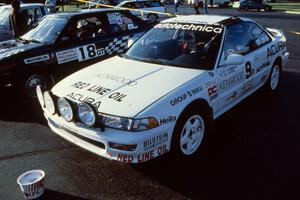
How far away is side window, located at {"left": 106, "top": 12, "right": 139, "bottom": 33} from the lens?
6.64 m

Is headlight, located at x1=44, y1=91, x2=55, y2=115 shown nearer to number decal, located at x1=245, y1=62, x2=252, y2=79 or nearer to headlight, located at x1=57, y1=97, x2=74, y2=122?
headlight, located at x1=57, y1=97, x2=74, y2=122

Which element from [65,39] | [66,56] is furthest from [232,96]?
[65,39]

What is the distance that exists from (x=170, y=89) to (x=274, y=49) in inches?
114

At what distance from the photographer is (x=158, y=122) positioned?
3.13m

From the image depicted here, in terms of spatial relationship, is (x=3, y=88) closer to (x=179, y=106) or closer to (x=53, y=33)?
(x=53, y=33)

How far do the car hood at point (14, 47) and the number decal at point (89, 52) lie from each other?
30.9 inches

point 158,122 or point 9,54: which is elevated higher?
point 9,54

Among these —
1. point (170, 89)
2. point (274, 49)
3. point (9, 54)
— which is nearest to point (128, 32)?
point (9, 54)

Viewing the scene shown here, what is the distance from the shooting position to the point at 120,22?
682cm

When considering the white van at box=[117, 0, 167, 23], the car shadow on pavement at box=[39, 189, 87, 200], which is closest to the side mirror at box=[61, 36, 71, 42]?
the car shadow on pavement at box=[39, 189, 87, 200]

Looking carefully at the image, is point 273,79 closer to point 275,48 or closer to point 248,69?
point 275,48

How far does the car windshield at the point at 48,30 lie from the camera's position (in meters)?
6.02

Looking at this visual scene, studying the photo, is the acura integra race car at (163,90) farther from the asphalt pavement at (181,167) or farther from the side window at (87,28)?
the side window at (87,28)

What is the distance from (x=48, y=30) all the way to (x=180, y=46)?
3.12m
